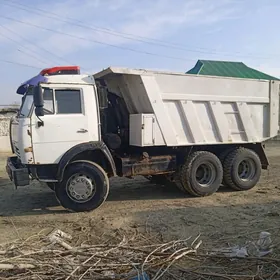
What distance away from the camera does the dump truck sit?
7031 millimetres

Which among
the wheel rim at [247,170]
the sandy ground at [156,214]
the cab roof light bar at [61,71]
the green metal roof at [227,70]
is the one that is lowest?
the sandy ground at [156,214]

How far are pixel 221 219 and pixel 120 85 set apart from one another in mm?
3649

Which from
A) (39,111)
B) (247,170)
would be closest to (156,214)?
(39,111)

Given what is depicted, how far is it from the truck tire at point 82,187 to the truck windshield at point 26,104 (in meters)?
1.33

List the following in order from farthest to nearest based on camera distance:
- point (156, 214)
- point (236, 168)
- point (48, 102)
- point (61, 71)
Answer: point (236, 168) → point (61, 71) → point (48, 102) → point (156, 214)

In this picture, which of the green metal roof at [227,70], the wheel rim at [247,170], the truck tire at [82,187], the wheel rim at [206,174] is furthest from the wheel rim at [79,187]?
the green metal roof at [227,70]

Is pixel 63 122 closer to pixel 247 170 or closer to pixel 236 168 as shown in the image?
pixel 236 168

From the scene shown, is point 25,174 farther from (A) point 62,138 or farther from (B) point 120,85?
(B) point 120,85

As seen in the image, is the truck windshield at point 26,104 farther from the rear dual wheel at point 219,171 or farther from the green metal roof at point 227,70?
the green metal roof at point 227,70

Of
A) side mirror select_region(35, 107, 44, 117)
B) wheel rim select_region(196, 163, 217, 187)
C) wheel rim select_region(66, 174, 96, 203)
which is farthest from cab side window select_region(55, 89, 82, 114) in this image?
wheel rim select_region(196, 163, 217, 187)

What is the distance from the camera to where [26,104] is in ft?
23.7

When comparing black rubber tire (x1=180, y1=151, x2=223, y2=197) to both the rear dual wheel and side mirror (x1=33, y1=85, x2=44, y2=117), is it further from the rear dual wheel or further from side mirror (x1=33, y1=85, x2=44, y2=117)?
side mirror (x1=33, y1=85, x2=44, y2=117)

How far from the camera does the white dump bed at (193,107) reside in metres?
7.77

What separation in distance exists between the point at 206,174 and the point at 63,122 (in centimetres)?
357
